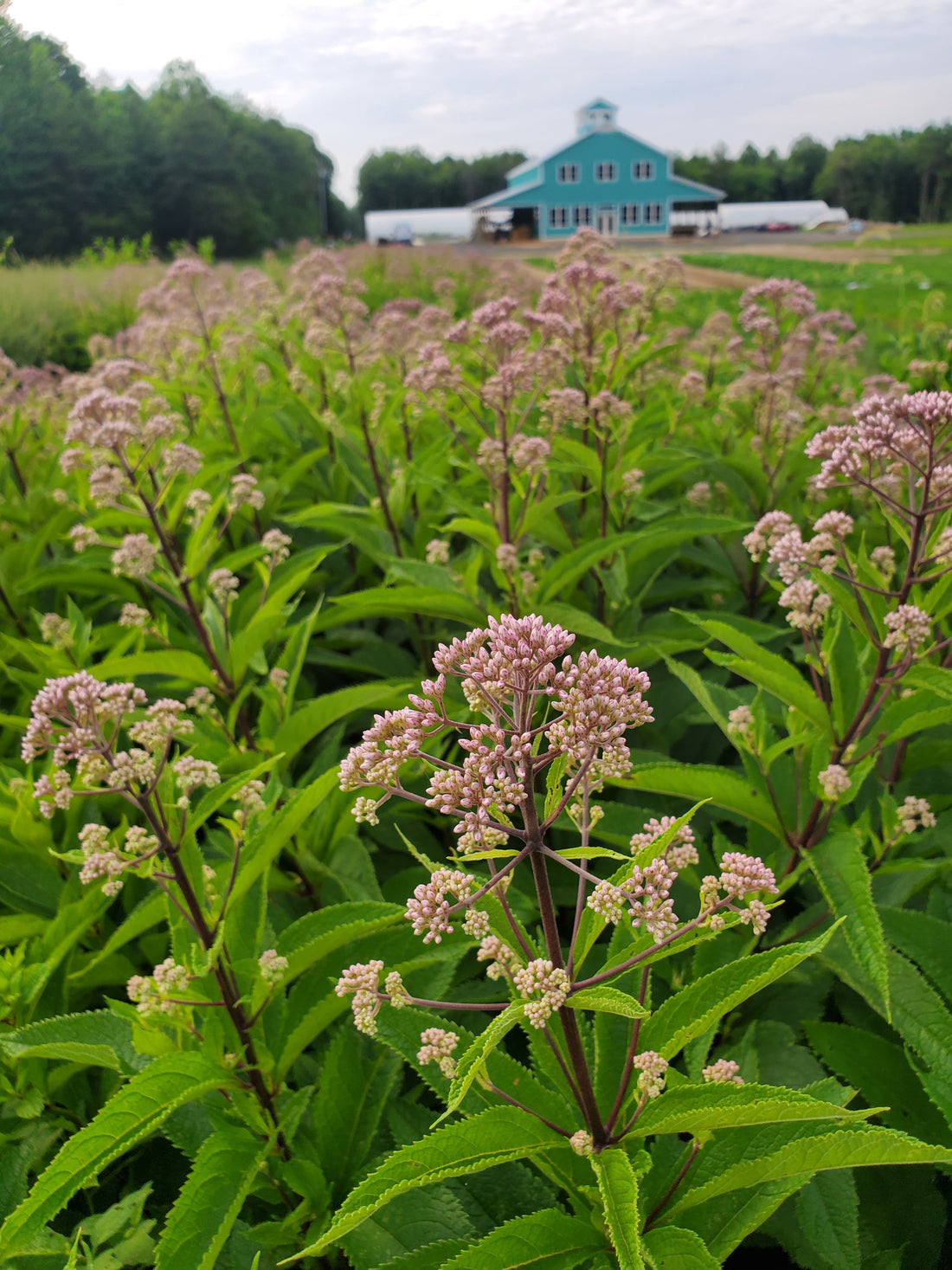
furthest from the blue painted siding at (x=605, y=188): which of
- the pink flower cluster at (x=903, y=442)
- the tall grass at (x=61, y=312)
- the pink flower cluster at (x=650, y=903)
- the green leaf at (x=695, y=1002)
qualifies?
the pink flower cluster at (x=650, y=903)

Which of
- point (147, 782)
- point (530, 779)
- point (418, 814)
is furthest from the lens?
point (418, 814)

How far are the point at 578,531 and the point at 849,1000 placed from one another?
7.91 feet

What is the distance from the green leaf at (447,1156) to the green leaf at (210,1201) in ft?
1.35

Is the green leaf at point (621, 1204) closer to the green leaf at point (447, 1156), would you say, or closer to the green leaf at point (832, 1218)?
the green leaf at point (447, 1156)

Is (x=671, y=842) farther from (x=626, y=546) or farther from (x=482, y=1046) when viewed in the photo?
(x=626, y=546)

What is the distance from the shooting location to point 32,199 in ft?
65.0

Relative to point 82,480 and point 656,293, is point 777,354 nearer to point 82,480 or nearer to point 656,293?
point 656,293

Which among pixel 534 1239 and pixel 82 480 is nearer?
pixel 534 1239

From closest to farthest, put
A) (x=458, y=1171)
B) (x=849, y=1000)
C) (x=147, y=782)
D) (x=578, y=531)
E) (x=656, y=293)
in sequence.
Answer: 1. (x=458, y=1171)
2. (x=147, y=782)
3. (x=849, y=1000)
4. (x=578, y=531)
5. (x=656, y=293)

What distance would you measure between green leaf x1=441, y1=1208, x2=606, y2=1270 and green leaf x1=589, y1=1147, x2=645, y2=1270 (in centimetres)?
24

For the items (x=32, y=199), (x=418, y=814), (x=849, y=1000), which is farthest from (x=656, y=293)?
(x=32, y=199)

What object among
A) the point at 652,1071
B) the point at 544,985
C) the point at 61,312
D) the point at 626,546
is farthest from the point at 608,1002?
the point at 61,312

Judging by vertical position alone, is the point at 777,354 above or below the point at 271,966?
above

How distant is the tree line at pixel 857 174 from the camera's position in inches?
3253
